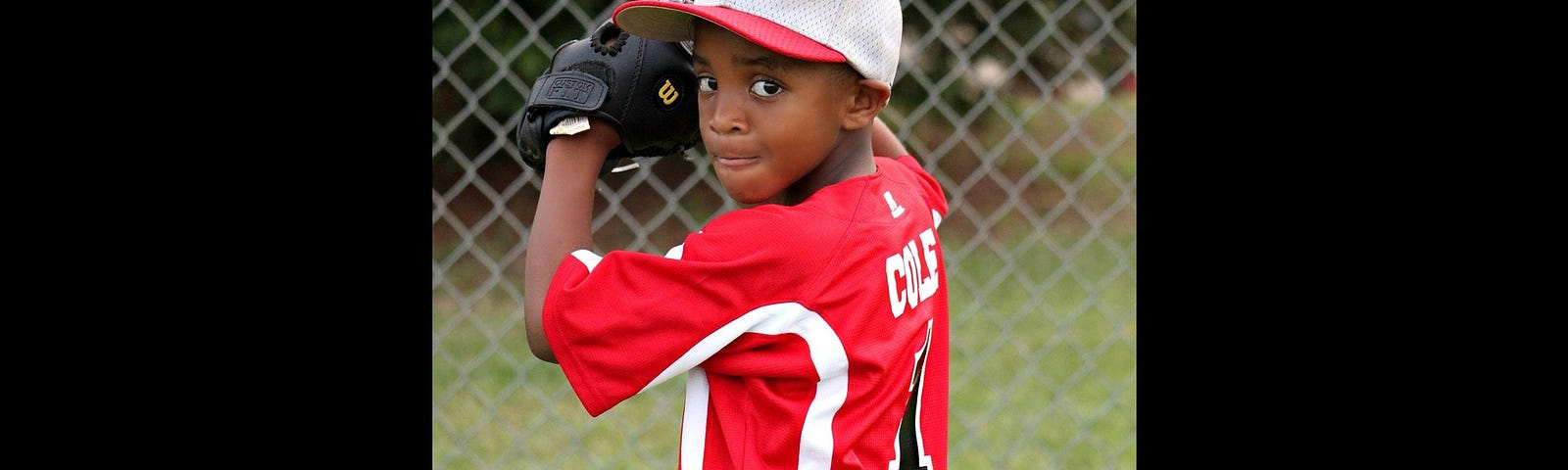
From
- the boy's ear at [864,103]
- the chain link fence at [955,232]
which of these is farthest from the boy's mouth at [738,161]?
the chain link fence at [955,232]

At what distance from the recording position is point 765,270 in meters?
1.44

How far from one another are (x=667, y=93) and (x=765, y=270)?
0.95 feet

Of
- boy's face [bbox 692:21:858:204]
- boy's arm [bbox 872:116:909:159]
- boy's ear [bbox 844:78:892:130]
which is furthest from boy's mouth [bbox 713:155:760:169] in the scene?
boy's arm [bbox 872:116:909:159]

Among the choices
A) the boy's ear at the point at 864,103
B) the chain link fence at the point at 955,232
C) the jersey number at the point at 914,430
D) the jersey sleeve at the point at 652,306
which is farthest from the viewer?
the chain link fence at the point at 955,232

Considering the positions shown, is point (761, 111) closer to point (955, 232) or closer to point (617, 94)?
point (617, 94)

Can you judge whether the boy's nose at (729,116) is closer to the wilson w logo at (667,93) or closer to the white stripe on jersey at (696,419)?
the wilson w logo at (667,93)

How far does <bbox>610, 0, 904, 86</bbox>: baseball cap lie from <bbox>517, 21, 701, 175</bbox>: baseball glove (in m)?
0.04

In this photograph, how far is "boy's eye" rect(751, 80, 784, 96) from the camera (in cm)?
150

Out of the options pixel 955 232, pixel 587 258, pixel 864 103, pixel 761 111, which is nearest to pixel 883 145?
pixel 864 103

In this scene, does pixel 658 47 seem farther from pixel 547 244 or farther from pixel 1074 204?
pixel 1074 204

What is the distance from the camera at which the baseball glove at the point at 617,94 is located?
158cm

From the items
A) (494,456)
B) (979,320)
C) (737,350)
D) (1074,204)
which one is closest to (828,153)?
(737,350)

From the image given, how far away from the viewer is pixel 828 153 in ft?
5.14

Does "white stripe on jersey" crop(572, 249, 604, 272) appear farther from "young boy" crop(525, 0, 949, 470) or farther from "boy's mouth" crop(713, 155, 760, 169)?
"boy's mouth" crop(713, 155, 760, 169)
